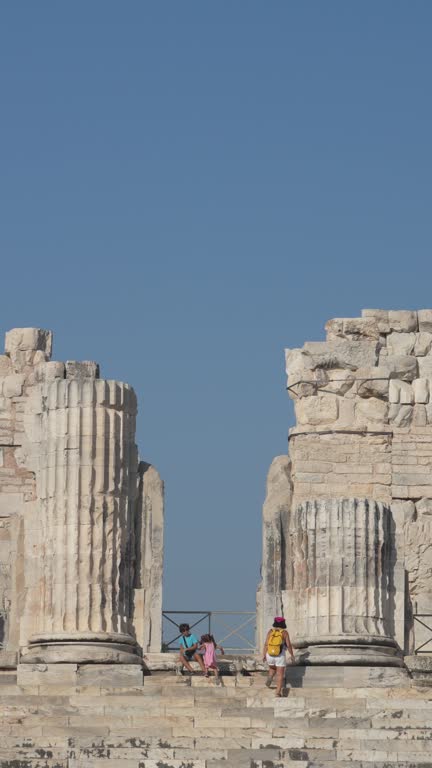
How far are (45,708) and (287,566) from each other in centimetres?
651

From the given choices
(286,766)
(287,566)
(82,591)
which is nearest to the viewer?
(286,766)

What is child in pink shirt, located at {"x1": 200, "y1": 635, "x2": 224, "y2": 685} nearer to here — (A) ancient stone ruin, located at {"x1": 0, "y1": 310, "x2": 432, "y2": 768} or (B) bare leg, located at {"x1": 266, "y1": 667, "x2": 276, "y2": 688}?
(A) ancient stone ruin, located at {"x1": 0, "y1": 310, "x2": 432, "y2": 768}

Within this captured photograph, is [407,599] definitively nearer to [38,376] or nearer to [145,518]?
[145,518]

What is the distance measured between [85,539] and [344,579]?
417cm

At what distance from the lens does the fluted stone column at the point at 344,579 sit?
3900 centimetres

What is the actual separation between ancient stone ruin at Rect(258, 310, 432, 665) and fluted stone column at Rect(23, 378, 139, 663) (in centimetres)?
283

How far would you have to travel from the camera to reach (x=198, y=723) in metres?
35.3

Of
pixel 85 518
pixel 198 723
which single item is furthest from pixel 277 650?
pixel 85 518

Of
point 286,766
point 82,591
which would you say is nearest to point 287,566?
point 82,591

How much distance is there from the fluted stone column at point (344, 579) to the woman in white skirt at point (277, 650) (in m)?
1.75

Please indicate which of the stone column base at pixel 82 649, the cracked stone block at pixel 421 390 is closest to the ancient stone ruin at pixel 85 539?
the stone column base at pixel 82 649

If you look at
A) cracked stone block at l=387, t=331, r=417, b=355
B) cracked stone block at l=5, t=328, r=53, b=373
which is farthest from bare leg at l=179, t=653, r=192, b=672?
cracked stone block at l=387, t=331, r=417, b=355

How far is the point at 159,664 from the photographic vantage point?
3900 centimetres

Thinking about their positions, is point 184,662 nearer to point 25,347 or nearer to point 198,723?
point 198,723
